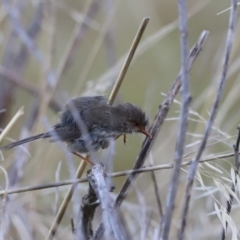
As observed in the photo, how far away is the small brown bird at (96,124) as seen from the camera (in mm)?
2363

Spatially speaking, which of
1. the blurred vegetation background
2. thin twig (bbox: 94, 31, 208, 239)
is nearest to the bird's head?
the blurred vegetation background

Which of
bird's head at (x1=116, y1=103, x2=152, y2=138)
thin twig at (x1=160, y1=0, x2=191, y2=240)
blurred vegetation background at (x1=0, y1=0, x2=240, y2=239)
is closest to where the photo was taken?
thin twig at (x1=160, y1=0, x2=191, y2=240)

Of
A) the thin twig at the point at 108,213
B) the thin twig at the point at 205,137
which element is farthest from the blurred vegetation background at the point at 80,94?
the thin twig at the point at 205,137

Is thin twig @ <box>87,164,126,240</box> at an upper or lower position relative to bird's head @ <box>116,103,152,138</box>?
lower

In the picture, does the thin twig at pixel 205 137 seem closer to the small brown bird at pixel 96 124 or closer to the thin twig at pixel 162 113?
the thin twig at pixel 162 113

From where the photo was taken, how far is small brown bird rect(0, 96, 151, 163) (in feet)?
7.75

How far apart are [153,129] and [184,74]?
0.77m

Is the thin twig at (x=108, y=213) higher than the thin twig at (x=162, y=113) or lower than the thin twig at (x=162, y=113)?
lower

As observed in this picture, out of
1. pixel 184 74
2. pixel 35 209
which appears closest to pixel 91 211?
pixel 184 74

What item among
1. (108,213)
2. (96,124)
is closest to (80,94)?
(96,124)

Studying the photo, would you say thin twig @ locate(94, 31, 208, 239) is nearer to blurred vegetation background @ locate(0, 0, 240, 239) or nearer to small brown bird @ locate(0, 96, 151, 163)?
blurred vegetation background @ locate(0, 0, 240, 239)

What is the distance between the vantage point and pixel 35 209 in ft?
10.0

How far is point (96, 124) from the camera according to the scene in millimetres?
2420

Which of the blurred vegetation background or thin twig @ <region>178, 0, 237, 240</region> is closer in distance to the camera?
thin twig @ <region>178, 0, 237, 240</region>
